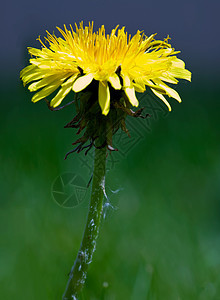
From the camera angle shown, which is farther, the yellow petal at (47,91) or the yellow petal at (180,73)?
the yellow petal at (180,73)

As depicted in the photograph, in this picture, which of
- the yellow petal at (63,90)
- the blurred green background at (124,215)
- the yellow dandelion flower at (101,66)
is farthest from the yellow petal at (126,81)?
the blurred green background at (124,215)

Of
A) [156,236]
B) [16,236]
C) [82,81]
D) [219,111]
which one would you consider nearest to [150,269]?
[156,236]

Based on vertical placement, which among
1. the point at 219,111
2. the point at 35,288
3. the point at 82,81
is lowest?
the point at 219,111

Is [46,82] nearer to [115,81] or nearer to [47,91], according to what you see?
[47,91]

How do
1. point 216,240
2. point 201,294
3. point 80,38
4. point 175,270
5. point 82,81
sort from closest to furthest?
1. point 82,81
2. point 80,38
3. point 201,294
4. point 175,270
5. point 216,240

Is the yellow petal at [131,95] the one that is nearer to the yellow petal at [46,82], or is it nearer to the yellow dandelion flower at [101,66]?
the yellow dandelion flower at [101,66]

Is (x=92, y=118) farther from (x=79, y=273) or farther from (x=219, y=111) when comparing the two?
(x=219, y=111)
